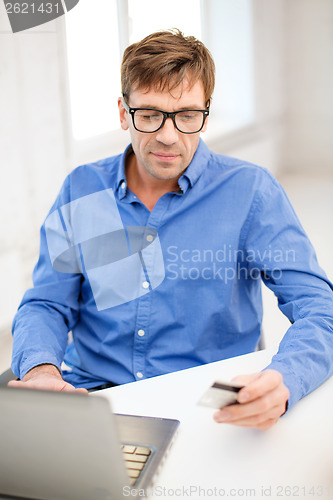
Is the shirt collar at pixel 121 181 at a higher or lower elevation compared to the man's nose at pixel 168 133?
lower

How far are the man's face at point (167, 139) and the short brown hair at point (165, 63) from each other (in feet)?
0.07

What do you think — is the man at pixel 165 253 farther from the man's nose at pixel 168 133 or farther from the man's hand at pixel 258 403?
the man's hand at pixel 258 403

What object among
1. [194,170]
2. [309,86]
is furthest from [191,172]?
[309,86]

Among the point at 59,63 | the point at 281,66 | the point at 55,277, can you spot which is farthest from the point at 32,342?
the point at 281,66

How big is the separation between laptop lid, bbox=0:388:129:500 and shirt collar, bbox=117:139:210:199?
0.91m

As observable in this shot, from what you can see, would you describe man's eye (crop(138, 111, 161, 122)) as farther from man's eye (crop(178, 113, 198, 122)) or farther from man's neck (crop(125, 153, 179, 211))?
man's neck (crop(125, 153, 179, 211))

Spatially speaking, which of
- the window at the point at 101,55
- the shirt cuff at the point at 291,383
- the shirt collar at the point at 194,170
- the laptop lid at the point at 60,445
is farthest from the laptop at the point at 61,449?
the window at the point at 101,55

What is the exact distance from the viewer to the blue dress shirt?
1.52 meters

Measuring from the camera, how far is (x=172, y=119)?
1.49 meters

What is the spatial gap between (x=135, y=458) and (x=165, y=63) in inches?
37.9

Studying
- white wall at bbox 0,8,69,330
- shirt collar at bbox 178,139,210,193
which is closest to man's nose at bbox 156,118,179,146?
shirt collar at bbox 178,139,210,193

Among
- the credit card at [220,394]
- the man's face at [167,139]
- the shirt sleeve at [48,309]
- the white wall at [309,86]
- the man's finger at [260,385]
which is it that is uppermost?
the man's face at [167,139]

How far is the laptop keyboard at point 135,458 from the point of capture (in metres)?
0.88

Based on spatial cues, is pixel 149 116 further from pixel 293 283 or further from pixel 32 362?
pixel 32 362
